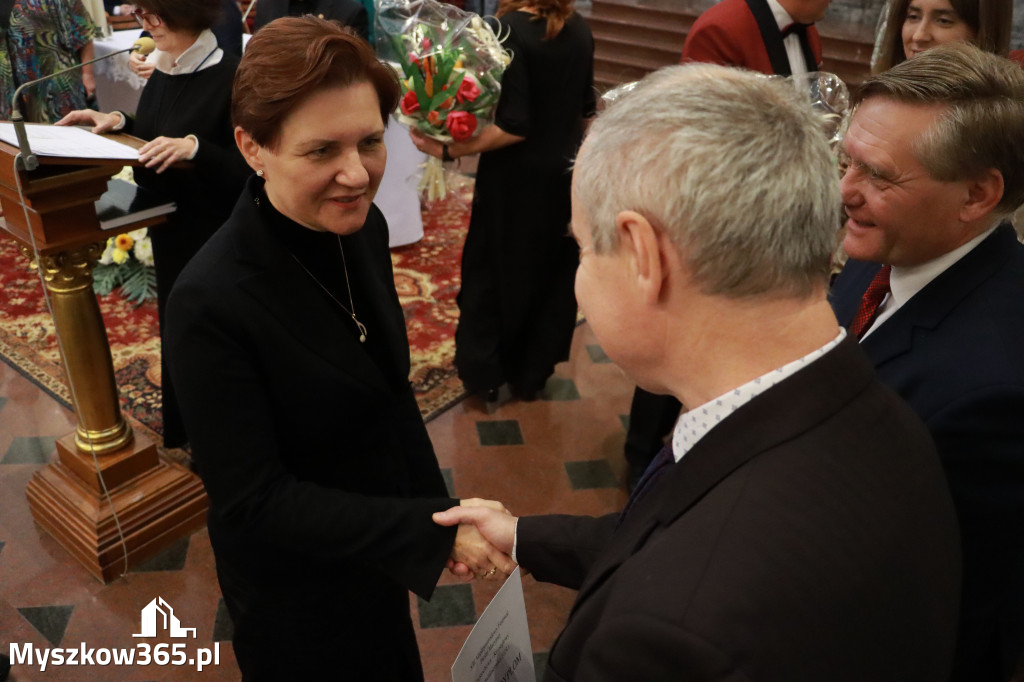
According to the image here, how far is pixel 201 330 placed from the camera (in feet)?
5.27

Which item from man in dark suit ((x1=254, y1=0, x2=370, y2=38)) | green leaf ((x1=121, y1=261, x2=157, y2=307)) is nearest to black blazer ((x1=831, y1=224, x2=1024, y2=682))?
man in dark suit ((x1=254, y1=0, x2=370, y2=38))

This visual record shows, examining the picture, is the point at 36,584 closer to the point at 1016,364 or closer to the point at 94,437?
the point at 94,437

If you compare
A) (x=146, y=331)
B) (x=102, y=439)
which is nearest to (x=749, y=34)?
(x=102, y=439)

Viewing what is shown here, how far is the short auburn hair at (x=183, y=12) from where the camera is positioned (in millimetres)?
2918

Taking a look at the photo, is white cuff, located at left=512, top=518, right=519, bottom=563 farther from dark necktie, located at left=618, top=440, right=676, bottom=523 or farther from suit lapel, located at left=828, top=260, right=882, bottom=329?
suit lapel, located at left=828, top=260, right=882, bottom=329

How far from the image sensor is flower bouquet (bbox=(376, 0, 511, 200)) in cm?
327

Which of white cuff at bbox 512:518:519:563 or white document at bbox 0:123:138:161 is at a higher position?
white document at bbox 0:123:138:161

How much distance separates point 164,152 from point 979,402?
254 centimetres

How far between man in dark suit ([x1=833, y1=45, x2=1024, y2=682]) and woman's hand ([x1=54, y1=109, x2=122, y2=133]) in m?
2.65

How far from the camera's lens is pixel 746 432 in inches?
38.4

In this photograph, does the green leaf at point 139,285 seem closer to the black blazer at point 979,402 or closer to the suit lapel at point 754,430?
the black blazer at point 979,402

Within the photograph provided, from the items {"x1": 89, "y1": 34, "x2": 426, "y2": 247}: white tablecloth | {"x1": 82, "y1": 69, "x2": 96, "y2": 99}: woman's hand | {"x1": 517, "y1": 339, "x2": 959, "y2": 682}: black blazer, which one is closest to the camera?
{"x1": 517, "y1": 339, "x2": 959, "y2": 682}: black blazer

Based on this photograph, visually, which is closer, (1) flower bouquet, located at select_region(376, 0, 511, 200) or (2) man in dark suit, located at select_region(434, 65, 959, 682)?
(2) man in dark suit, located at select_region(434, 65, 959, 682)

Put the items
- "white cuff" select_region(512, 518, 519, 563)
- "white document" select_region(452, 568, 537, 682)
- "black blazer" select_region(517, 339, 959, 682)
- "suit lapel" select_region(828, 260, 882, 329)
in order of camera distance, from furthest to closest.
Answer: "suit lapel" select_region(828, 260, 882, 329), "white cuff" select_region(512, 518, 519, 563), "white document" select_region(452, 568, 537, 682), "black blazer" select_region(517, 339, 959, 682)
